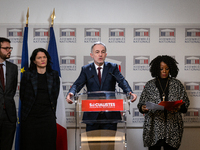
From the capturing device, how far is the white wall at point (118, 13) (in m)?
3.69

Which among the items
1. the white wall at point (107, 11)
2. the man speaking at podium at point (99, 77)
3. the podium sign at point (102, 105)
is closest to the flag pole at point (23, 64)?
the white wall at point (107, 11)

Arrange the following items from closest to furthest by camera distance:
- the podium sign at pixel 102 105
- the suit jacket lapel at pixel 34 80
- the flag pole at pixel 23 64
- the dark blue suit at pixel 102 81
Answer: the podium sign at pixel 102 105 → the dark blue suit at pixel 102 81 → the suit jacket lapel at pixel 34 80 → the flag pole at pixel 23 64

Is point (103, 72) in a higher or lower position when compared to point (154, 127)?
higher

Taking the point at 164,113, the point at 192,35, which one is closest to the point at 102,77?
the point at 164,113

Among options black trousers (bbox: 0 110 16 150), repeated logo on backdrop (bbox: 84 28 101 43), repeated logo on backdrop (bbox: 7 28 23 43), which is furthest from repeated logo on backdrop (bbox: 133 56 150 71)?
black trousers (bbox: 0 110 16 150)

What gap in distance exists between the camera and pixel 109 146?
1816 mm

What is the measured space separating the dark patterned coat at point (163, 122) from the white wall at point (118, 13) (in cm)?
99

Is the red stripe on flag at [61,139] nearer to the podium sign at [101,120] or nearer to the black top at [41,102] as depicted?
the black top at [41,102]

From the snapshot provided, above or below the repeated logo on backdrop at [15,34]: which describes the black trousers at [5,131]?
below

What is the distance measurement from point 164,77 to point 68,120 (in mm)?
1855

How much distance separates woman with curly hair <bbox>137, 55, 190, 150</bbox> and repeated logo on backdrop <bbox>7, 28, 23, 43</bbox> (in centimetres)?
241

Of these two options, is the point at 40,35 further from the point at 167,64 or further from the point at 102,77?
the point at 167,64

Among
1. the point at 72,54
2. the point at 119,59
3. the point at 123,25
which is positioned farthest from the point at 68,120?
the point at 123,25

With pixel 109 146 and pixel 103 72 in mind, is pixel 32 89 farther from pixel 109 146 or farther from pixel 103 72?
pixel 109 146
